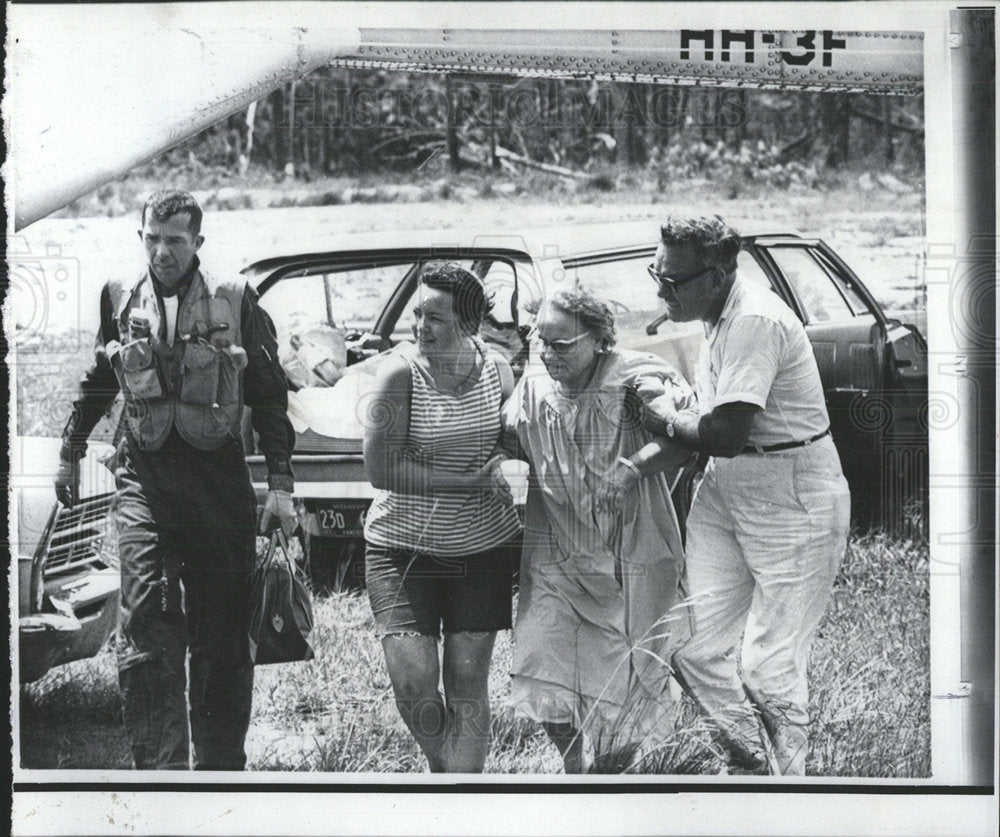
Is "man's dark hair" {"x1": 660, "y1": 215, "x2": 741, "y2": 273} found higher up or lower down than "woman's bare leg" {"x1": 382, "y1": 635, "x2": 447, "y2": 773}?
higher up

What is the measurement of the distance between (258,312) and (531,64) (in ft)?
4.56

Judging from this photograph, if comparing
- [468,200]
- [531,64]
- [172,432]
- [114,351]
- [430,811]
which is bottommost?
[430,811]

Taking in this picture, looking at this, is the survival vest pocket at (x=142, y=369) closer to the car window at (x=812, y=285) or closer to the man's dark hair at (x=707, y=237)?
the man's dark hair at (x=707, y=237)

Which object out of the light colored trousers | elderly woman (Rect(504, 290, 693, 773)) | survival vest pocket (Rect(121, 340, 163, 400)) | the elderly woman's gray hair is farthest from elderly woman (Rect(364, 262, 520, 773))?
survival vest pocket (Rect(121, 340, 163, 400))

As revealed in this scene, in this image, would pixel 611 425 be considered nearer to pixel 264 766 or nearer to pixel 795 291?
pixel 795 291

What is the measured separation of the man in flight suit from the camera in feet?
13.4

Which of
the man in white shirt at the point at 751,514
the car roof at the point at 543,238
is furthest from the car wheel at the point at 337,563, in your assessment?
the man in white shirt at the point at 751,514

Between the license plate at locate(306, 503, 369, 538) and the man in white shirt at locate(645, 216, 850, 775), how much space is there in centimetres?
113

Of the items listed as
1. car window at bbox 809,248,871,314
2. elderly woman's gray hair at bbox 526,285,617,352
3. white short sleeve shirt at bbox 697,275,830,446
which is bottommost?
white short sleeve shirt at bbox 697,275,830,446

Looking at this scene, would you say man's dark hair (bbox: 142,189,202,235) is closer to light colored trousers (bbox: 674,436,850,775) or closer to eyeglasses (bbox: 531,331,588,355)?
eyeglasses (bbox: 531,331,588,355)

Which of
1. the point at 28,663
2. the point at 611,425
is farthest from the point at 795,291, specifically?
the point at 28,663

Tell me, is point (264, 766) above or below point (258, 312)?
below

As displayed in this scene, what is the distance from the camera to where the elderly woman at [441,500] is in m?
4.02

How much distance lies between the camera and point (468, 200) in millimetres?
4086
